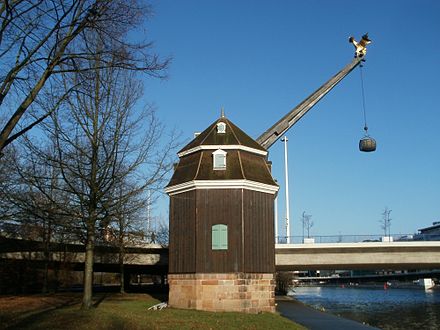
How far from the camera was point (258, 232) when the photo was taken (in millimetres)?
27391

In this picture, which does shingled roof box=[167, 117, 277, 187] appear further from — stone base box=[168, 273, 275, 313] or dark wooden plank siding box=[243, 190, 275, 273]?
stone base box=[168, 273, 275, 313]

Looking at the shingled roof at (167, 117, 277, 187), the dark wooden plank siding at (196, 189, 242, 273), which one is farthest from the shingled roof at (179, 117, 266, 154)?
the dark wooden plank siding at (196, 189, 242, 273)

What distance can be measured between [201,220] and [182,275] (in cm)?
332

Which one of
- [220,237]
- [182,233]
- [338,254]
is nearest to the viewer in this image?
[220,237]

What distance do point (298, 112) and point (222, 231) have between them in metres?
14.0

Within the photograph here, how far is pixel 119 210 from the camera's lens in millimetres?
22719

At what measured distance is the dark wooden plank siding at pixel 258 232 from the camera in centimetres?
2677

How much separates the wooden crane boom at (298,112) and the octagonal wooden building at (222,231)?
714 centimetres

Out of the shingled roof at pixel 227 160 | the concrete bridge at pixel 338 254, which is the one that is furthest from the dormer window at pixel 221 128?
the concrete bridge at pixel 338 254

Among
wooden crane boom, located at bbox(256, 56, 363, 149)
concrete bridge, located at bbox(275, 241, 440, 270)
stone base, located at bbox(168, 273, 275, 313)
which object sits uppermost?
wooden crane boom, located at bbox(256, 56, 363, 149)

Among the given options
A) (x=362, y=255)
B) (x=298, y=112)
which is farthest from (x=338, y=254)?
(x=298, y=112)

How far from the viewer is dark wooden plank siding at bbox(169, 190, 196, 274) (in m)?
27.2

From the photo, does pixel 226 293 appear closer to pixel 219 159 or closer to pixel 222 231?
pixel 222 231

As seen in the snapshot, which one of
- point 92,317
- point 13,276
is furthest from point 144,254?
point 92,317
